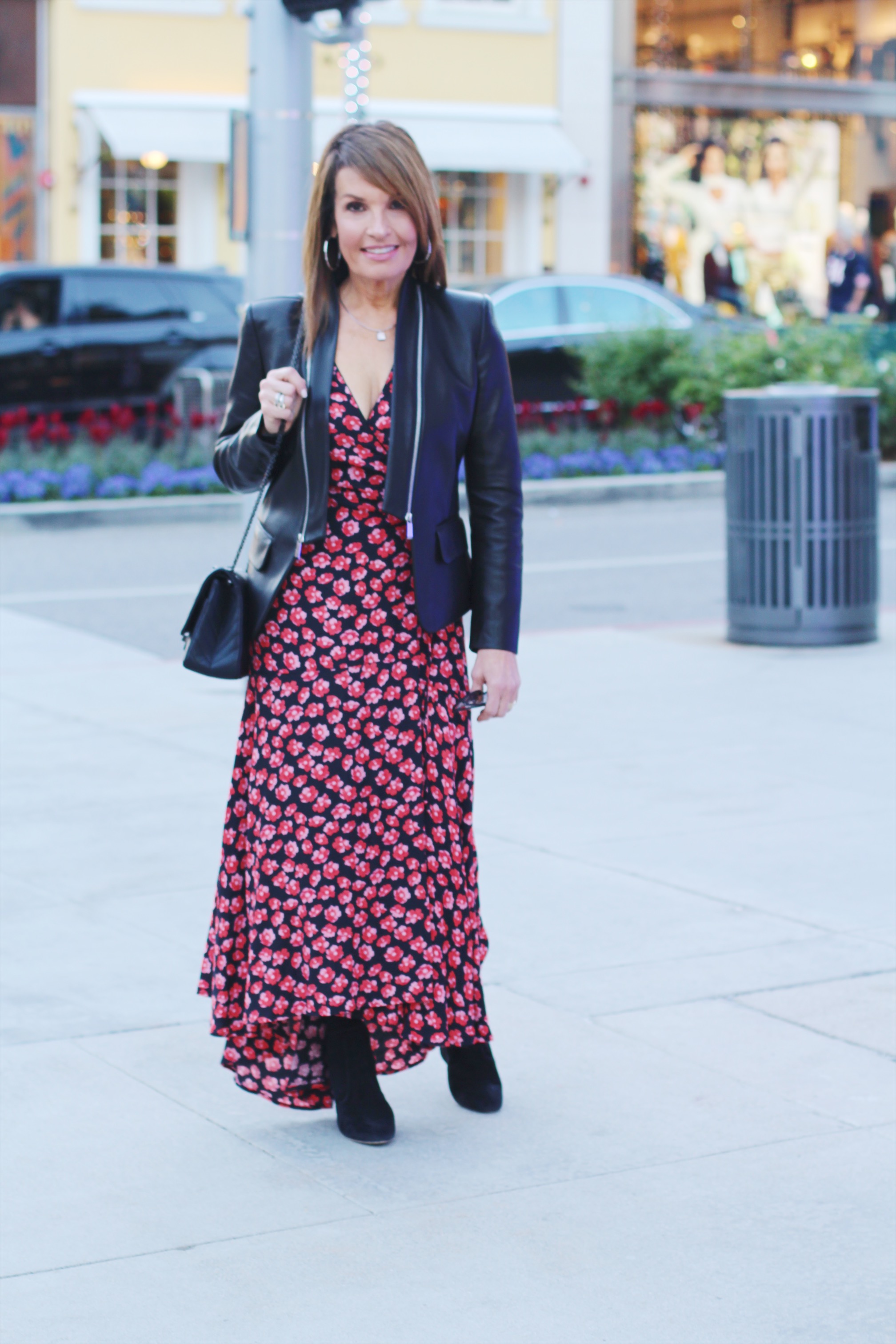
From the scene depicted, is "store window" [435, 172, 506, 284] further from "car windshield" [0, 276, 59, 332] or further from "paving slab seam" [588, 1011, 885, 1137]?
"paving slab seam" [588, 1011, 885, 1137]

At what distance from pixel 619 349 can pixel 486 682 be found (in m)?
15.6

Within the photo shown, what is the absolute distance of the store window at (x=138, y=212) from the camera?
87.2 feet

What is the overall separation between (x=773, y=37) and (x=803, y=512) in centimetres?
2383

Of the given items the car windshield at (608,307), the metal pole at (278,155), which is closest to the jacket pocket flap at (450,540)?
the metal pole at (278,155)

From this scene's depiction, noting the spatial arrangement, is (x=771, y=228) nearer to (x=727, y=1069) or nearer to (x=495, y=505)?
(x=727, y=1069)

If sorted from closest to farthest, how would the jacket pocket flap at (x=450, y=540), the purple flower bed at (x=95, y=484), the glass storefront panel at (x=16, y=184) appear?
the jacket pocket flap at (x=450, y=540), the purple flower bed at (x=95, y=484), the glass storefront panel at (x=16, y=184)

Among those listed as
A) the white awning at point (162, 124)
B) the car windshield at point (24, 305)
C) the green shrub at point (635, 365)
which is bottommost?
the green shrub at point (635, 365)

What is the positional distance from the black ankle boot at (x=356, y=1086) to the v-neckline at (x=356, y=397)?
42.6 inches

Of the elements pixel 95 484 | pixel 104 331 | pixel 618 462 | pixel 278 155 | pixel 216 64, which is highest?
pixel 216 64

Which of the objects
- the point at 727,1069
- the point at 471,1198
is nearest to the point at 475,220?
the point at 727,1069

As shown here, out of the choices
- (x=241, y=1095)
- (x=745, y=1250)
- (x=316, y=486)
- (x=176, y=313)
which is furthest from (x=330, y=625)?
(x=176, y=313)

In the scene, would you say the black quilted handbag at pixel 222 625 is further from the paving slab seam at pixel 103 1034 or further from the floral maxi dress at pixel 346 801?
the paving slab seam at pixel 103 1034

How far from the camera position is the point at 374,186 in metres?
3.78

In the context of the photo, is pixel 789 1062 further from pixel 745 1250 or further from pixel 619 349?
pixel 619 349
